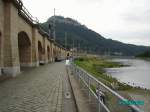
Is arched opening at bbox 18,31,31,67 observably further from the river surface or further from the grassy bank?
the river surface

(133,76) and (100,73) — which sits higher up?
(100,73)

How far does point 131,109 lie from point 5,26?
17.7 meters

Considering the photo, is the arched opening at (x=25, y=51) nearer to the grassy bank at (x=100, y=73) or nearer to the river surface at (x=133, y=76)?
the grassy bank at (x=100, y=73)

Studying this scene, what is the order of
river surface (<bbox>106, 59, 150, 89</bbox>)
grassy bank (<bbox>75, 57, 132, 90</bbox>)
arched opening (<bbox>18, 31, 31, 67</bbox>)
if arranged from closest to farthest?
grassy bank (<bbox>75, 57, 132, 90</bbox>) → arched opening (<bbox>18, 31, 31, 67</bbox>) → river surface (<bbox>106, 59, 150, 89</bbox>)

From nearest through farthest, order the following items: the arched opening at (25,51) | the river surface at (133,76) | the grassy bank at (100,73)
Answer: the grassy bank at (100,73)
the arched opening at (25,51)
the river surface at (133,76)

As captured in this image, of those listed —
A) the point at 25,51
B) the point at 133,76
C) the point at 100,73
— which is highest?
the point at 25,51

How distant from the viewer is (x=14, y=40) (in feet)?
74.3

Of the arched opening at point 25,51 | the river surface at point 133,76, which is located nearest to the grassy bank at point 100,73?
the river surface at point 133,76

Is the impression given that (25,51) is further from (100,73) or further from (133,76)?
(133,76)

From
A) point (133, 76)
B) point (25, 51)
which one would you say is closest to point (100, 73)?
point (133, 76)

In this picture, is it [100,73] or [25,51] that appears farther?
[100,73]

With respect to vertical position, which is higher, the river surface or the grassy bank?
the grassy bank

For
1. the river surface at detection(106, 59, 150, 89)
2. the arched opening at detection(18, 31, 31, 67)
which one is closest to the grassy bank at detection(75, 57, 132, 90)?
the river surface at detection(106, 59, 150, 89)

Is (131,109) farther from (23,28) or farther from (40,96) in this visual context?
(23,28)
